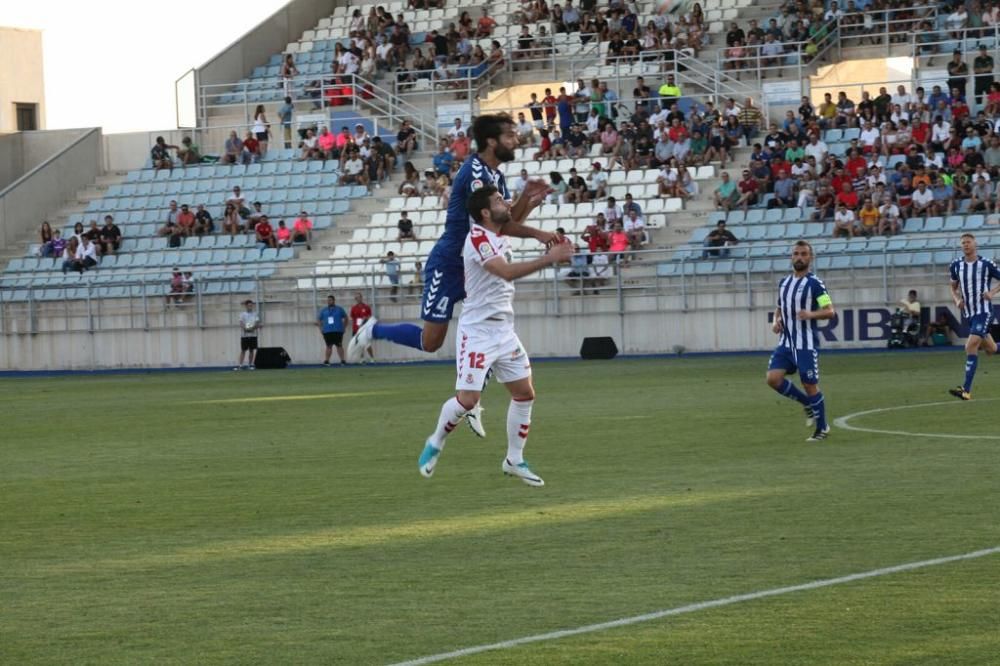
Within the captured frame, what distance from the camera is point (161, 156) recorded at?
52.2 m

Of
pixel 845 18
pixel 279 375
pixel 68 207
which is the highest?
pixel 845 18

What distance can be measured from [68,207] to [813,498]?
144 feet

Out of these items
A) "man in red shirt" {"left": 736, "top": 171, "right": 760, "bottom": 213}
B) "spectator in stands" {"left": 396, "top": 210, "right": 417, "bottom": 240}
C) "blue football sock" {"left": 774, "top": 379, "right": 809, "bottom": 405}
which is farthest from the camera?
"spectator in stands" {"left": 396, "top": 210, "right": 417, "bottom": 240}

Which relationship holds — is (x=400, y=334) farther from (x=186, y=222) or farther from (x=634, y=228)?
(x=186, y=222)

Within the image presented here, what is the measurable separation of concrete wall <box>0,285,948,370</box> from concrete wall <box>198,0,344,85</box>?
11.5 meters

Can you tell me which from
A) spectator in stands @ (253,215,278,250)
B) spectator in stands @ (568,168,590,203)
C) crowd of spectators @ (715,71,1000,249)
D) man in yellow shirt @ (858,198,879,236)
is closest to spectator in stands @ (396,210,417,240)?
Answer: spectator in stands @ (253,215,278,250)

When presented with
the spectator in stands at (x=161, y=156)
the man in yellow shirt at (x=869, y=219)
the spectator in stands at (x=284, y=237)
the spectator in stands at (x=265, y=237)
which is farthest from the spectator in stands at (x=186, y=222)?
the man in yellow shirt at (x=869, y=219)

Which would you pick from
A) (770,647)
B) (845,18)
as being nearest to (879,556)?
(770,647)

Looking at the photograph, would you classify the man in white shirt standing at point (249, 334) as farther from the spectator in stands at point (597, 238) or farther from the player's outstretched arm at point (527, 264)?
the player's outstretched arm at point (527, 264)

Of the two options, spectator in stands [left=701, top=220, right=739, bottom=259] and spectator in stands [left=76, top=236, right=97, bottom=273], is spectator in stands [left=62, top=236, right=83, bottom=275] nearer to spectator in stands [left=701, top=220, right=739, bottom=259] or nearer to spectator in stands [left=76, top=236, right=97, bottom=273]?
spectator in stands [left=76, top=236, right=97, bottom=273]

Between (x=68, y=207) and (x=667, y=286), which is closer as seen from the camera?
(x=667, y=286)

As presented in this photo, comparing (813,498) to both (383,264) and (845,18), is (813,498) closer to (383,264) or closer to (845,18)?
(383,264)

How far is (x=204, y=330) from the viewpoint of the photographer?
4412cm

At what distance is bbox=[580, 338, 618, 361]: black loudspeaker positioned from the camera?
39.7 m
